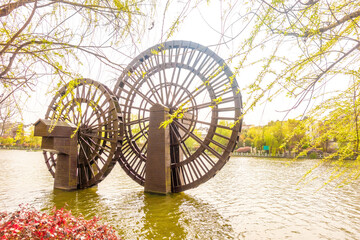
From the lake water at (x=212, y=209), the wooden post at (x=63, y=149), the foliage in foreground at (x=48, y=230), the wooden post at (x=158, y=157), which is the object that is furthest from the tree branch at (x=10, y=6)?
the wooden post at (x=63, y=149)

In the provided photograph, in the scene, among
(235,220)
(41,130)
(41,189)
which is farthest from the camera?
(41,189)

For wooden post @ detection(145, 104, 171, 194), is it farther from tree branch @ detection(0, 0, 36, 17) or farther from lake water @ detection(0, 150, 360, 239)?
tree branch @ detection(0, 0, 36, 17)

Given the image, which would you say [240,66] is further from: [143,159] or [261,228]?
[143,159]

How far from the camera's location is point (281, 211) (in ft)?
19.5

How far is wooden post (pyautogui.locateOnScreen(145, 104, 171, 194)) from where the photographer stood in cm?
691

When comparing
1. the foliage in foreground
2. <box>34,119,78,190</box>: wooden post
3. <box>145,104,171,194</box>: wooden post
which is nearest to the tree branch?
the foliage in foreground

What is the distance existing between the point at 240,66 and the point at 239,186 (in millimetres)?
8217

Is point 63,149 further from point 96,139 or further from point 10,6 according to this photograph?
point 10,6

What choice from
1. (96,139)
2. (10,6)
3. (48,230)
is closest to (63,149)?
(96,139)

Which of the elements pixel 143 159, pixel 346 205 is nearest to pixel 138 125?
pixel 143 159

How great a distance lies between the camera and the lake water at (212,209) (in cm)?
448

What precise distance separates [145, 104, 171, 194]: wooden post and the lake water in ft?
1.12

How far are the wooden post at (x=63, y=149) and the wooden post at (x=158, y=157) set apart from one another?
2376 millimetres

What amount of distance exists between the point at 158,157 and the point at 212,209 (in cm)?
204
